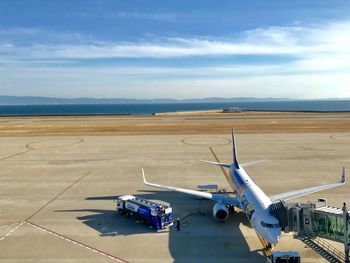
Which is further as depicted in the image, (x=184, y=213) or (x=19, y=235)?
(x=184, y=213)

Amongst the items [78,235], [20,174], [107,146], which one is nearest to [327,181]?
[78,235]

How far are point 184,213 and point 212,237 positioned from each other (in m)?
6.37

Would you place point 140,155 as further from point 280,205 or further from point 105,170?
point 280,205

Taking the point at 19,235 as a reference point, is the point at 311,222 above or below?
above

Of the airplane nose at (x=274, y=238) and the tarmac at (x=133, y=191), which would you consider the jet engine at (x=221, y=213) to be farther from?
the airplane nose at (x=274, y=238)

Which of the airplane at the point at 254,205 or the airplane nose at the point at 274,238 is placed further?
the airplane at the point at 254,205

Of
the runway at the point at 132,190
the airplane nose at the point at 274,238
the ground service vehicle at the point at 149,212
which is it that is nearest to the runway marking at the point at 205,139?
the runway at the point at 132,190

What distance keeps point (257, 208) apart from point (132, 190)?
64.8 feet

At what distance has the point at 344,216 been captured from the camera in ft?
69.3

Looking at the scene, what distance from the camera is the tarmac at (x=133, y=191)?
25.9 metres

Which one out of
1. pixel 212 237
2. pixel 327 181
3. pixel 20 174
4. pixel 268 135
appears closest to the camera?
pixel 212 237

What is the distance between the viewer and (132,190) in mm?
41938

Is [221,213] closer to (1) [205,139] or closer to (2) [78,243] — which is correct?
(2) [78,243]

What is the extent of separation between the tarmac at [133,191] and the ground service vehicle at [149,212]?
785 millimetres
